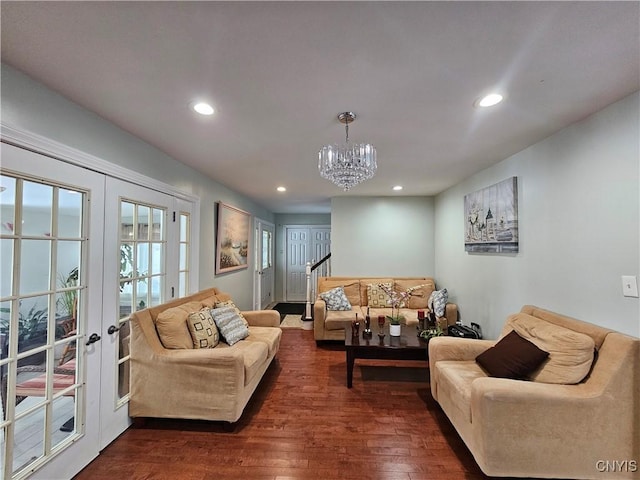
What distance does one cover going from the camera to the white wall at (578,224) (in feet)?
5.66

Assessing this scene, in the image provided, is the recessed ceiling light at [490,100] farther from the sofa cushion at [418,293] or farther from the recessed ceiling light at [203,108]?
the sofa cushion at [418,293]

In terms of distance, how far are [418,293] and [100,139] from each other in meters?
4.39

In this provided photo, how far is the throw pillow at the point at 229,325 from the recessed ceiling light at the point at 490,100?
280cm

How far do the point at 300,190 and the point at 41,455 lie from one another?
3.75 meters

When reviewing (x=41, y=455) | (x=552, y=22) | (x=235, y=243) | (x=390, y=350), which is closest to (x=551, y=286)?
(x=390, y=350)

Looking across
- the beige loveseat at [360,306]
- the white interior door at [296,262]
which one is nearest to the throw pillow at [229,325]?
the beige loveseat at [360,306]

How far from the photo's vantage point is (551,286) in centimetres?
233

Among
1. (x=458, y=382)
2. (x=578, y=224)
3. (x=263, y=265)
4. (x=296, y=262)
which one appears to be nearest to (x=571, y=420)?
(x=458, y=382)

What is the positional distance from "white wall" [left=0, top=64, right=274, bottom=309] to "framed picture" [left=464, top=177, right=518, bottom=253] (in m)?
3.36

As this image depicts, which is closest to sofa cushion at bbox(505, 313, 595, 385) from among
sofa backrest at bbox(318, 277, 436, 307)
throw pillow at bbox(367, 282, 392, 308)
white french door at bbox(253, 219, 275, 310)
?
throw pillow at bbox(367, 282, 392, 308)

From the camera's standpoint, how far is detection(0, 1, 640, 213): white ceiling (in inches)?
43.1

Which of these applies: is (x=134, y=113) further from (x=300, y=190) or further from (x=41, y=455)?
(x=300, y=190)

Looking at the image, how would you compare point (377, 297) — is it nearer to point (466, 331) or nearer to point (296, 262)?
point (466, 331)

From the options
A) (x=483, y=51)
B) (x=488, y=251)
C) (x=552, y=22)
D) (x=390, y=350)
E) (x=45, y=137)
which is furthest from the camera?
(x=488, y=251)
